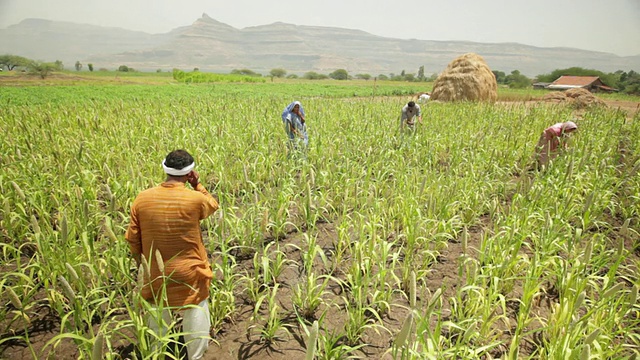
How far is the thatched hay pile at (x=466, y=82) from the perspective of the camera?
17.7m

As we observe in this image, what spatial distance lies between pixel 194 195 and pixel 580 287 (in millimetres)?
2993

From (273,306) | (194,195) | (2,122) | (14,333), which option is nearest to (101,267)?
(14,333)

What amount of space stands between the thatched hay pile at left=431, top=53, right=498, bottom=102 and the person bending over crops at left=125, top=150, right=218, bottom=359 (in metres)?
17.9

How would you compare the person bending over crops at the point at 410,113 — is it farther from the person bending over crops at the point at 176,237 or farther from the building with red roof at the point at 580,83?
the building with red roof at the point at 580,83

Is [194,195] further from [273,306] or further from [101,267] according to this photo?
[101,267]

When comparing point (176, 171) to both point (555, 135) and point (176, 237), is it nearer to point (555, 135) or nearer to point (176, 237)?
point (176, 237)

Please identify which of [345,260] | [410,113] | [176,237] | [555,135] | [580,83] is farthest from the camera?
[580,83]

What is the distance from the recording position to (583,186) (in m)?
4.81

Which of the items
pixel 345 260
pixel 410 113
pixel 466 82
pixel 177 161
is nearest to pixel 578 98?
pixel 466 82

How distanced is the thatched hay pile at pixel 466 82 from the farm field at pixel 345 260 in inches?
443

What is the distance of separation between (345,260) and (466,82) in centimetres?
1762

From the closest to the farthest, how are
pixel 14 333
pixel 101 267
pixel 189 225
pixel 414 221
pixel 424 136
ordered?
1. pixel 189 225
2. pixel 14 333
3. pixel 101 267
4. pixel 414 221
5. pixel 424 136

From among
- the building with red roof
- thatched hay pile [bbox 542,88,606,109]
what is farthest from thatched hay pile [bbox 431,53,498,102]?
the building with red roof

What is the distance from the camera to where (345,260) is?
356 centimetres
